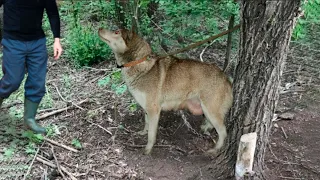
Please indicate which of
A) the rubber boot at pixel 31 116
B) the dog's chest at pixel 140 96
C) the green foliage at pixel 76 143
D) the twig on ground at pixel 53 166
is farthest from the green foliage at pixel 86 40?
the twig on ground at pixel 53 166

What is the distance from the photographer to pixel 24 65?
4758 mm

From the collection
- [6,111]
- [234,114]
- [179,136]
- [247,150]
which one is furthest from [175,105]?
[6,111]

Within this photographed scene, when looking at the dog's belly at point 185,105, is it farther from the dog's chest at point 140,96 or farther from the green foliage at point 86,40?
the green foliage at point 86,40

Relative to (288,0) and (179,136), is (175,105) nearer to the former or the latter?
(179,136)

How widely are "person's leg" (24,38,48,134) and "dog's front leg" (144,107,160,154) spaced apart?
1.51 m

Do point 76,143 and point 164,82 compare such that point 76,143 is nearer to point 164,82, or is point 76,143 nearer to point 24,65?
point 24,65

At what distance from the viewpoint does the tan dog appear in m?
4.79

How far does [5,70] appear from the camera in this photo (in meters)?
4.72

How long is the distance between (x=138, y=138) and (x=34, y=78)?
67.7 inches

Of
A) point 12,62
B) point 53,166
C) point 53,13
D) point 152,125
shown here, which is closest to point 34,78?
point 12,62

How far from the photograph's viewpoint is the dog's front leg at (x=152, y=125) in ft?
16.0

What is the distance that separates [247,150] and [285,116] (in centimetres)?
228

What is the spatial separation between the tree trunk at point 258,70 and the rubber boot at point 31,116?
2585 mm

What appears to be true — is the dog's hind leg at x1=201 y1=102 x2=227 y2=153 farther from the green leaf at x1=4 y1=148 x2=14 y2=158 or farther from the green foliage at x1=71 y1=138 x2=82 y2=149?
the green leaf at x1=4 y1=148 x2=14 y2=158
